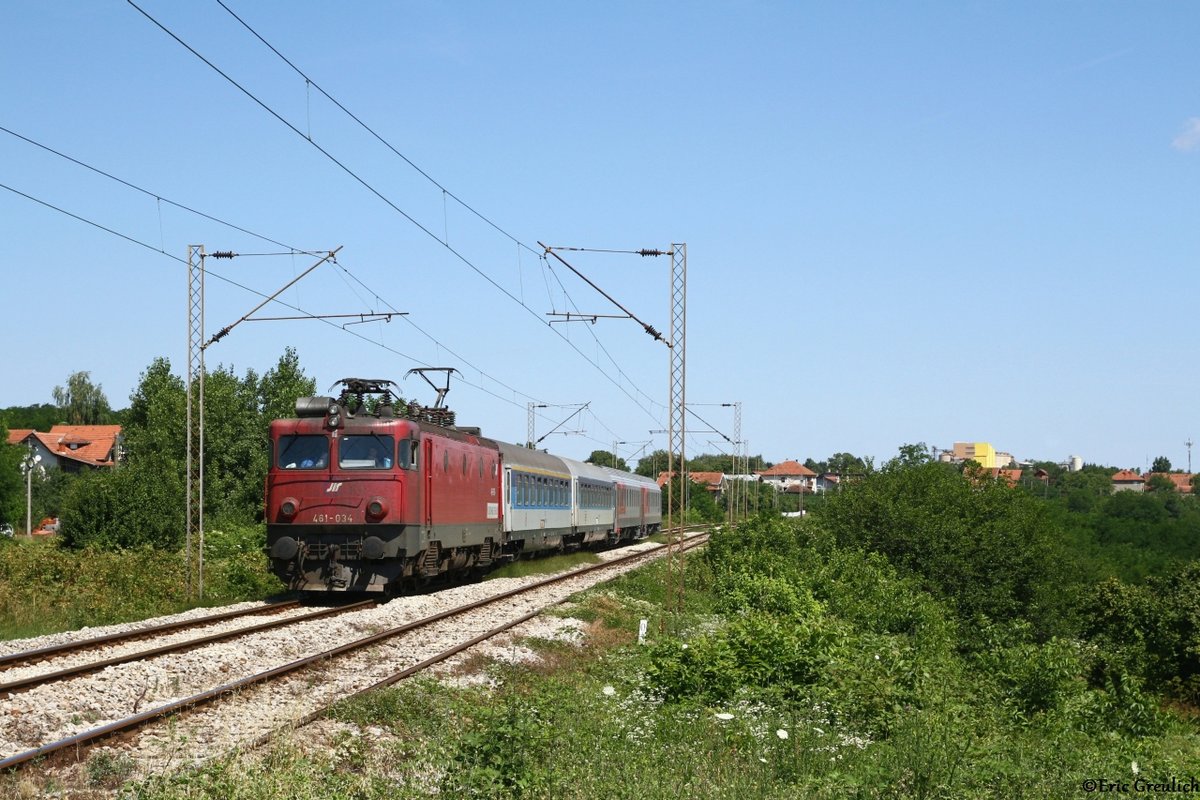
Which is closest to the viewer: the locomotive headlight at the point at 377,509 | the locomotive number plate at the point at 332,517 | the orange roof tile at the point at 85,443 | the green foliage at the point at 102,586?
the green foliage at the point at 102,586

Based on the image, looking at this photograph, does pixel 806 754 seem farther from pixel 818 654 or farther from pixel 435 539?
pixel 435 539

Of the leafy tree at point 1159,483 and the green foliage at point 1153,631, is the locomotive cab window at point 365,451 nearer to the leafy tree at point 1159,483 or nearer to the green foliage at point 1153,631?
the green foliage at point 1153,631

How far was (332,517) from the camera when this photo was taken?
72.8 ft

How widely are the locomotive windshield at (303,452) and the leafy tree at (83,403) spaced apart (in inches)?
5242

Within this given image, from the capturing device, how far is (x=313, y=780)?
838cm

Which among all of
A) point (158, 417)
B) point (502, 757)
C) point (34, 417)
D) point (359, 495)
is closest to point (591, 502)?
point (359, 495)

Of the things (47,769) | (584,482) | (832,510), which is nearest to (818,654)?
(47,769)

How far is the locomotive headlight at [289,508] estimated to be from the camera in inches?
877

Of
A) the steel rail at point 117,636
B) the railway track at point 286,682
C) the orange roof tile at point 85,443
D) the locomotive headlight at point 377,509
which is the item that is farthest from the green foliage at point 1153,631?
the orange roof tile at point 85,443

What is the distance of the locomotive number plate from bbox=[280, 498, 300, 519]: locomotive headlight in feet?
1.26

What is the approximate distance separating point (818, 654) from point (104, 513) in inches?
1169

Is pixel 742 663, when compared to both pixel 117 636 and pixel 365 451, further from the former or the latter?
pixel 365 451

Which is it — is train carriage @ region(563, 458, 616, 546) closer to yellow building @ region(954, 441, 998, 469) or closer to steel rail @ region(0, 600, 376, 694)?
steel rail @ region(0, 600, 376, 694)

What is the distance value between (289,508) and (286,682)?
9.39 m
